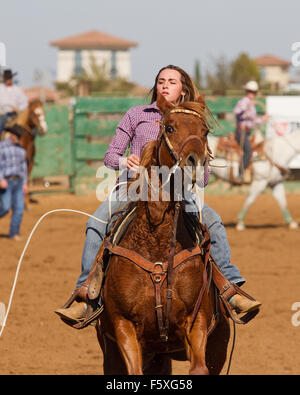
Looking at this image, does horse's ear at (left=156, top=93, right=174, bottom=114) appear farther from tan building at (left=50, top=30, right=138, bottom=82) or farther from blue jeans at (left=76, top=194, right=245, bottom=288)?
tan building at (left=50, top=30, right=138, bottom=82)

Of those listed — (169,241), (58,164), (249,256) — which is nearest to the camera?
(169,241)

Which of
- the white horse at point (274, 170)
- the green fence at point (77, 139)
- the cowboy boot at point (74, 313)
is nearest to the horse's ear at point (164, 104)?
the cowboy boot at point (74, 313)

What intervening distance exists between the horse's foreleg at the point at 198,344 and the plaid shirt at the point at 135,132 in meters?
1.03

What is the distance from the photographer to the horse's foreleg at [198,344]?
4301 mm

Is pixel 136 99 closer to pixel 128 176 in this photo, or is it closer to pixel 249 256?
pixel 249 256

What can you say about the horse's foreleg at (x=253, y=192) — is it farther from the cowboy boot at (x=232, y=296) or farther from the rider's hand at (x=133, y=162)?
the rider's hand at (x=133, y=162)

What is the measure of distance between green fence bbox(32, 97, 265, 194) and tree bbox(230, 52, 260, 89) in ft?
98.1

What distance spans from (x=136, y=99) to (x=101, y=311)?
15539mm

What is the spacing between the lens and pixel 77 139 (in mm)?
20172

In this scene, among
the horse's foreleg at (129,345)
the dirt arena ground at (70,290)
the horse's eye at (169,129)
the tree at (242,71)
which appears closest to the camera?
the horse's eye at (169,129)

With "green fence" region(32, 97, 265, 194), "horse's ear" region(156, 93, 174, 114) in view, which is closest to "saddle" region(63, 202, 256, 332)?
"horse's ear" region(156, 93, 174, 114)
